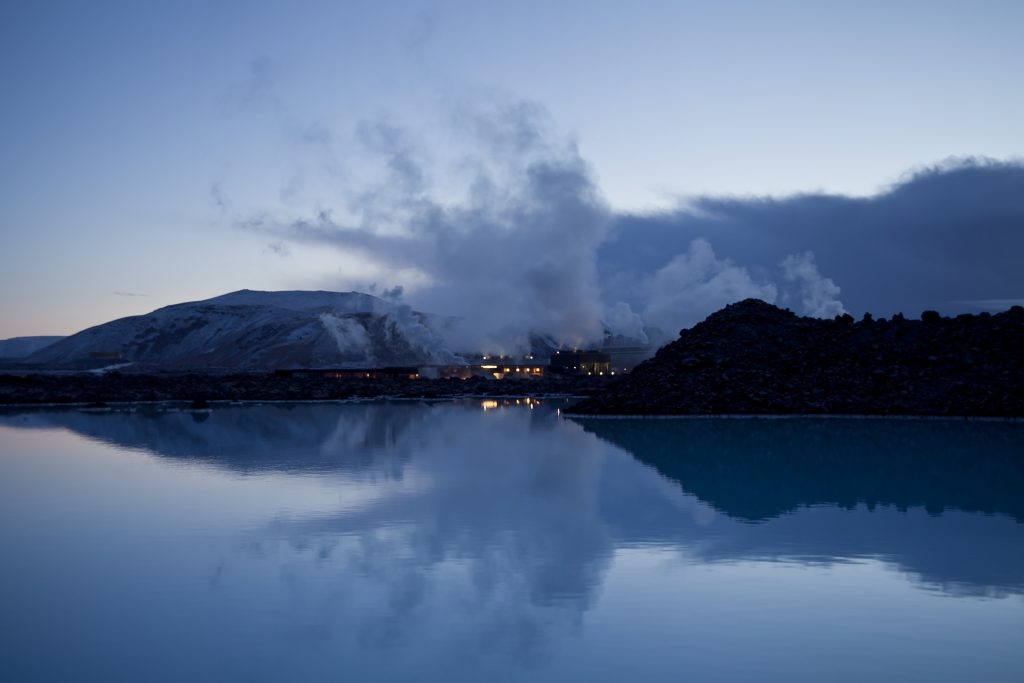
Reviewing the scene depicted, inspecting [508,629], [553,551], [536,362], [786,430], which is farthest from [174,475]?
[536,362]

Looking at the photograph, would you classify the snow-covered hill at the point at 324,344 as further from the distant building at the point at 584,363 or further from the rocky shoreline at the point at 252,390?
the rocky shoreline at the point at 252,390

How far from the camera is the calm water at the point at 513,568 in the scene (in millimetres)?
7469

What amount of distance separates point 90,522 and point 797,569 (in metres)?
10.8

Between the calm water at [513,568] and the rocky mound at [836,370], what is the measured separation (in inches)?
634

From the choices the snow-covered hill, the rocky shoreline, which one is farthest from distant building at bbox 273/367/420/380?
the snow-covered hill

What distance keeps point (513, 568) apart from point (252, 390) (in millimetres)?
56242

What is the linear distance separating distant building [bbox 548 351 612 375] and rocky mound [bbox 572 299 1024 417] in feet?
149

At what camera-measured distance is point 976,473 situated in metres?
20.1

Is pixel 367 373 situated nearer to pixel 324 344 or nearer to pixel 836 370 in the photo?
pixel 836 370

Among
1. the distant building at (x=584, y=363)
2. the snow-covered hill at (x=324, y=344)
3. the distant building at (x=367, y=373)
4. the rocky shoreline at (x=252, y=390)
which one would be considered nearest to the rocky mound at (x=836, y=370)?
the rocky shoreline at (x=252, y=390)

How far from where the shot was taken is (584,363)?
94.9m

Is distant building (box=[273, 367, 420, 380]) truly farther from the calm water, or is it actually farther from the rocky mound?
the calm water

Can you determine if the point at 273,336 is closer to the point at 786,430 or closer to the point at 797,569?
the point at 786,430

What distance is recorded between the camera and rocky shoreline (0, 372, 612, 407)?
5781 centimetres
